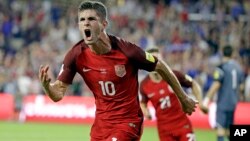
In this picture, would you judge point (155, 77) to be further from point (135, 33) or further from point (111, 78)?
point (135, 33)

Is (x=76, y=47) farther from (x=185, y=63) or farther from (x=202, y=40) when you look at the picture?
(x=202, y=40)

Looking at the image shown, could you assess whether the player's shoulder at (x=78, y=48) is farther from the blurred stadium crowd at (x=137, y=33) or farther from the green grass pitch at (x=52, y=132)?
the blurred stadium crowd at (x=137, y=33)

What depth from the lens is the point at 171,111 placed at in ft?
34.7

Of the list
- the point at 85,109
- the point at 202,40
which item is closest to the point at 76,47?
the point at 85,109

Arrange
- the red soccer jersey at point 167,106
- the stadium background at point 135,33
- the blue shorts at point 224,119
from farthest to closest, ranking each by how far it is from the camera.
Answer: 1. the stadium background at point 135,33
2. the blue shorts at point 224,119
3. the red soccer jersey at point 167,106

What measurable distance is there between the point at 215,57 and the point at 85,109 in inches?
189

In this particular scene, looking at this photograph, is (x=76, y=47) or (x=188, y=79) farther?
(x=188, y=79)

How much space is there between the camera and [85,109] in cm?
2095

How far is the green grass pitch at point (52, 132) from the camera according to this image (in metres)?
17.2

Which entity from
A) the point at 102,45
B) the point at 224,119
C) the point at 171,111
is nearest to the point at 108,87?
the point at 102,45

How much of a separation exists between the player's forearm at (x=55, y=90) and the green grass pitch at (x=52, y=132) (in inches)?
354

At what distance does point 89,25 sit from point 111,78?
0.68 m

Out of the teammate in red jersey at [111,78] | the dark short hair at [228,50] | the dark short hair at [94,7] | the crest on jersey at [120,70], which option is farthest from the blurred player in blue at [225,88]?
the dark short hair at [94,7]

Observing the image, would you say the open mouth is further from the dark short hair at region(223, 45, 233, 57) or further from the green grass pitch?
the green grass pitch
